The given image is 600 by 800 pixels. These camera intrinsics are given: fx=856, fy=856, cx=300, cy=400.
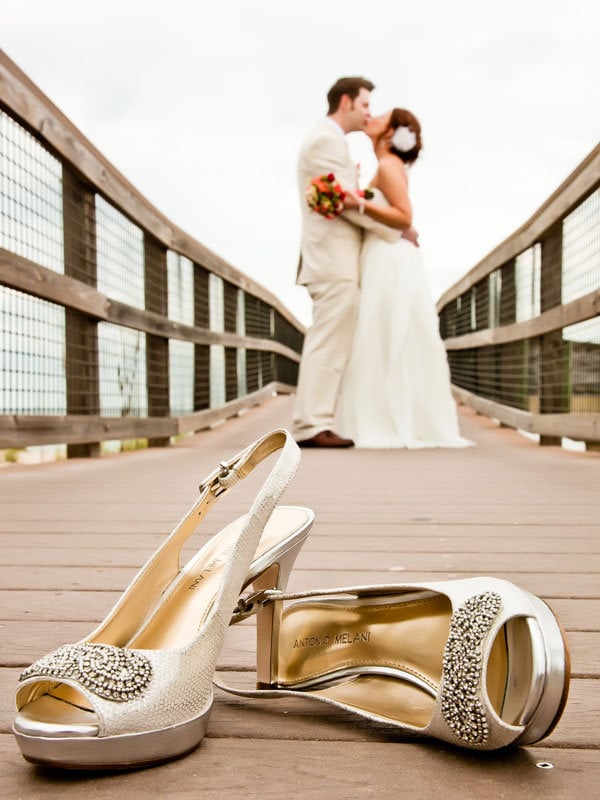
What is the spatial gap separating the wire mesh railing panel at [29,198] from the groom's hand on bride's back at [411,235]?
2270 millimetres

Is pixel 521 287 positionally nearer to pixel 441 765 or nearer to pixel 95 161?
pixel 95 161

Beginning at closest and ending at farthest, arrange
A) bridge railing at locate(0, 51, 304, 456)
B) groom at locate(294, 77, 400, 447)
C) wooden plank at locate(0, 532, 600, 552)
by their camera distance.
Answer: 1. wooden plank at locate(0, 532, 600, 552)
2. bridge railing at locate(0, 51, 304, 456)
3. groom at locate(294, 77, 400, 447)

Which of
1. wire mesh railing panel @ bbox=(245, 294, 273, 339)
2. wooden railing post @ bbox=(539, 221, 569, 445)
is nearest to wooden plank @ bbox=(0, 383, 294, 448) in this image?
wire mesh railing panel @ bbox=(245, 294, 273, 339)

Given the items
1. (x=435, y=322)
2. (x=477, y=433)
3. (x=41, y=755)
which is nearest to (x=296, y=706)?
(x=41, y=755)

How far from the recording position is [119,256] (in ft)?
15.0

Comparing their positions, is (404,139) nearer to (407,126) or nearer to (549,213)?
(407,126)

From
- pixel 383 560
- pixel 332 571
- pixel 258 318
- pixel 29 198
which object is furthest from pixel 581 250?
pixel 258 318

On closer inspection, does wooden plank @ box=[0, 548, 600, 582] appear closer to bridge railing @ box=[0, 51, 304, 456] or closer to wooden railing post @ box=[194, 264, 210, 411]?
bridge railing @ box=[0, 51, 304, 456]

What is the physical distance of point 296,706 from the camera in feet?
2.83

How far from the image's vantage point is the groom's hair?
5.07m

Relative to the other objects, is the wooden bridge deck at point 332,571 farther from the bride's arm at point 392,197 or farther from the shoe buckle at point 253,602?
the bride's arm at point 392,197

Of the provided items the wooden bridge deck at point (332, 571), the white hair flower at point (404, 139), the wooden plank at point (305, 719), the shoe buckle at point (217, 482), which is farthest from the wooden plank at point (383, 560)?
the white hair flower at point (404, 139)

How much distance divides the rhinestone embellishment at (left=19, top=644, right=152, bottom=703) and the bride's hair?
482cm

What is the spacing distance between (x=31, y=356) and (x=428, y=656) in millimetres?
2732
